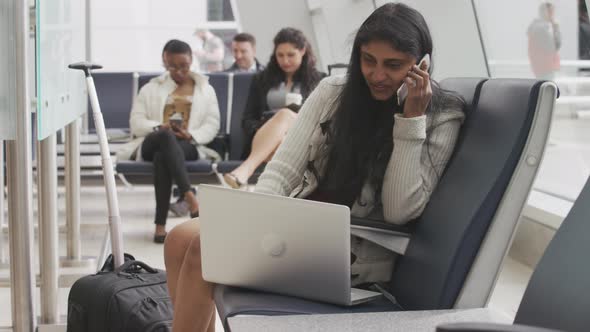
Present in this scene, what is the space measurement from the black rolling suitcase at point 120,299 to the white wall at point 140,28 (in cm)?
809

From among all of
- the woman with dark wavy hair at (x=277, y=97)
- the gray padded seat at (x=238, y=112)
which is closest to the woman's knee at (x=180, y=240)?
the woman with dark wavy hair at (x=277, y=97)

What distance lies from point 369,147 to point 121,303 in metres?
0.90

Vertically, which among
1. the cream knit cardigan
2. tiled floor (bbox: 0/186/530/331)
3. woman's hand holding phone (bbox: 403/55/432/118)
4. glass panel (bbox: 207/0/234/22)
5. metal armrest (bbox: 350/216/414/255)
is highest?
glass panel (bbox: 207/0/234/22)

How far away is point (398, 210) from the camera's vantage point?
2.19m

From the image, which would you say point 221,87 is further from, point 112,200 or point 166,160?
point 112,200

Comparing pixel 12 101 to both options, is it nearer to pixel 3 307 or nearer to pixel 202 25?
pixel 3 307

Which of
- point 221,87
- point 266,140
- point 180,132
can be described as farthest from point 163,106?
point 266,140

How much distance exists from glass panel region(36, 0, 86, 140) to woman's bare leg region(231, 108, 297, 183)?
143cm

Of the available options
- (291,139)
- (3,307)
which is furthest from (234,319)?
(3,307)

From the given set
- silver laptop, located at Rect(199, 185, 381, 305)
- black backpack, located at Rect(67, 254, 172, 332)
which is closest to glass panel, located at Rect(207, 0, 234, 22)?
black backpack, located at Rect(67, 254, 172, 332)

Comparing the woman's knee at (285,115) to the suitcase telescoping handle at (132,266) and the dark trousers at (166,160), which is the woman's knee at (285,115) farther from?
the suitcase telescoping handle at (132,266)

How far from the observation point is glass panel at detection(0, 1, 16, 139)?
2.88m

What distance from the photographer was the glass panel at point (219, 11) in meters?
10.8

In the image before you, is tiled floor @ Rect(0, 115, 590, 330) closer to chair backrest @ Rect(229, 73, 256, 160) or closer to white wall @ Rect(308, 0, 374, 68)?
chair backrest @ Rect(229, 73, 256, 160)
